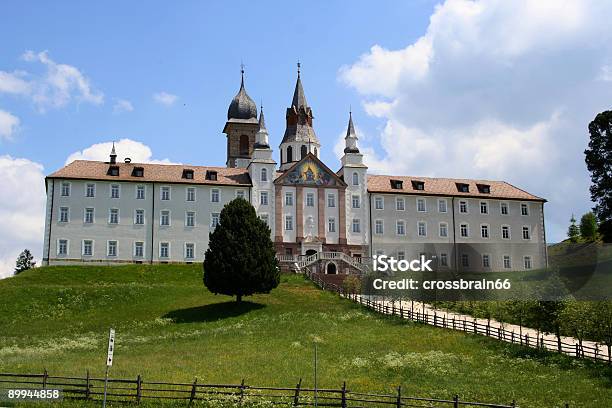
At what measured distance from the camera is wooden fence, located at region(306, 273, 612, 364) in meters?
41.2

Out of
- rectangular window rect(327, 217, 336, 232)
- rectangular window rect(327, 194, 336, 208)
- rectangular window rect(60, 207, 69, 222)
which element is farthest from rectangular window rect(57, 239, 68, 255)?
rectangular window rect(327, 194, 336, 208)

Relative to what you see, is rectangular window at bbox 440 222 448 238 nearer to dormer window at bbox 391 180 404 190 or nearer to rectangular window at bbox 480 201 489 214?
rectangular window at bbox 480 201 489 214

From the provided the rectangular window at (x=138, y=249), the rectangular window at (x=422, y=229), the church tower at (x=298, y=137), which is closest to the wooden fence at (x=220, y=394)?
the rectangular window at (x=138, y=249)

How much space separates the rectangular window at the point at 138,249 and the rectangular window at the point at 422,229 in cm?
2813

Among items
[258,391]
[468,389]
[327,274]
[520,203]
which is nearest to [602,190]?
[520,203]

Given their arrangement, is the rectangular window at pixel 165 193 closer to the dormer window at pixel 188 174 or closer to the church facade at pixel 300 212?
the church facade at pixel 300 212

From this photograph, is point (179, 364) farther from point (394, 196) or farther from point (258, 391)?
point (394, 196)

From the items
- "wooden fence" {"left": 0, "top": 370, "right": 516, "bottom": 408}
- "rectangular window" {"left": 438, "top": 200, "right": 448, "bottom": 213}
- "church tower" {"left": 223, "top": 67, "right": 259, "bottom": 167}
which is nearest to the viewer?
"wooden fence" {"left": 0, "top": 370, "right": 516, "bottom": 408}

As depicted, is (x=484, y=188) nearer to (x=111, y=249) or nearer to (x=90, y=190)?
(x=111, y=249)

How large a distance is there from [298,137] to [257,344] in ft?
156

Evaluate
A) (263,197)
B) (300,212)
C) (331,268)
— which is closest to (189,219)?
(263,197)

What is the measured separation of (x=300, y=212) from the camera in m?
80.1

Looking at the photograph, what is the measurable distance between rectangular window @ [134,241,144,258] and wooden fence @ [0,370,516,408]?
43.1m

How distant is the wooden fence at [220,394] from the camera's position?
31.2 metres
